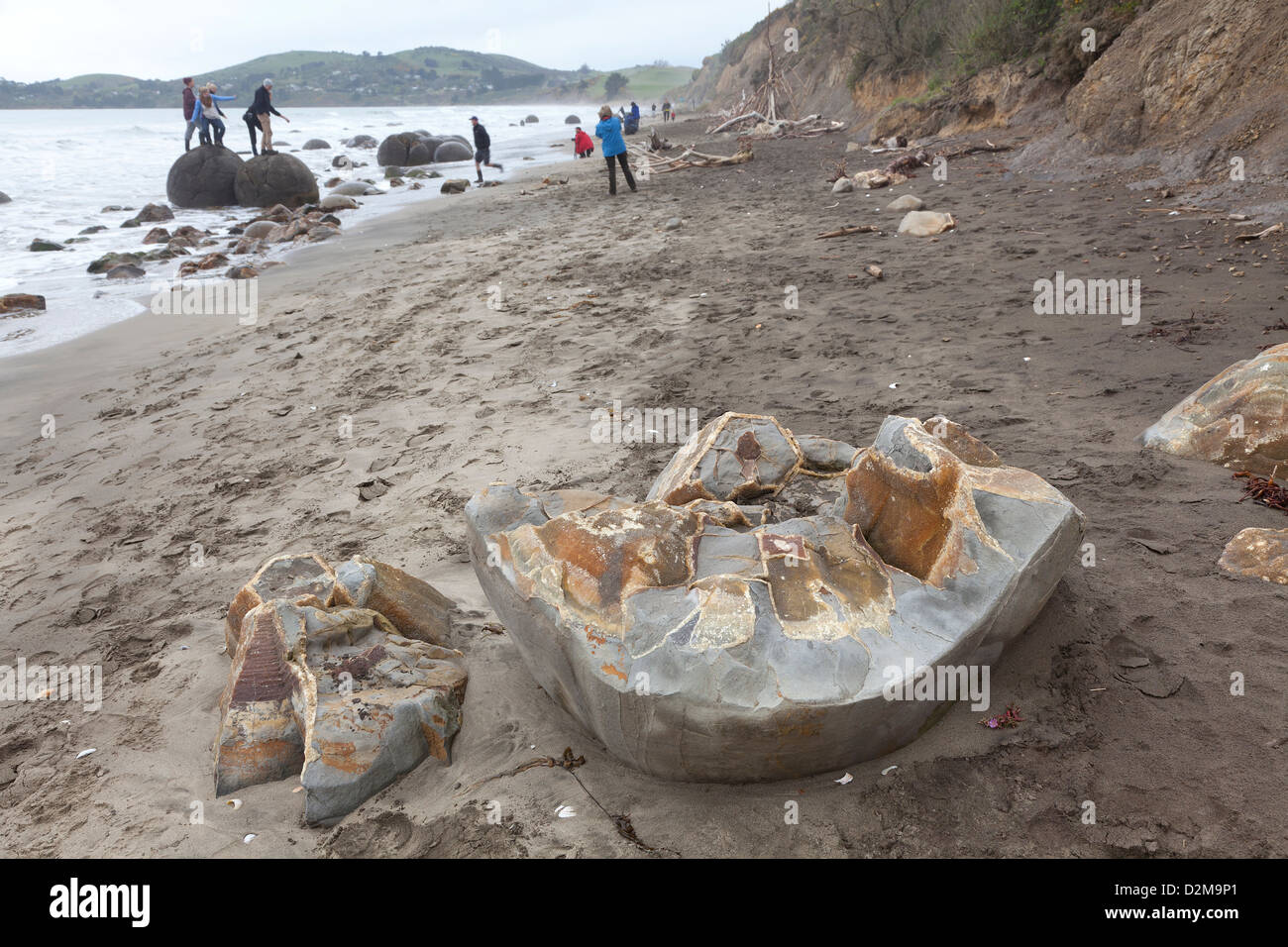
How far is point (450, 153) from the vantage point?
80.8ft

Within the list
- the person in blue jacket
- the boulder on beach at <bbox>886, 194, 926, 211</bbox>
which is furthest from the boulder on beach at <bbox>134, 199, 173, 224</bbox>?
the boulder on beach at <bbox>886, 194, 926, 211</bbox>

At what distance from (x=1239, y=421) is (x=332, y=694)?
381cm

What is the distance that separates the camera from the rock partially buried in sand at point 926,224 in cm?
795

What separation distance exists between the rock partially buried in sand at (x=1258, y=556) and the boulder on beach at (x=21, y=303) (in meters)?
11.6

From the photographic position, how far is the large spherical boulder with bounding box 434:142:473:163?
24562 mm

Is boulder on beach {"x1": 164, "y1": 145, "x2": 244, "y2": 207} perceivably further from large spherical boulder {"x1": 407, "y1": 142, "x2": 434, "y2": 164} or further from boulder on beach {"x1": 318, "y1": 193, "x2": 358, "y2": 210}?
large spherical boulder {"x1": 407, "y1": 142, "x2": 434, "y2": 164}

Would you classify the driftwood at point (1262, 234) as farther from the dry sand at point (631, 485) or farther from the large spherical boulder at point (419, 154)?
the large spherical boulder at point (419, 154)

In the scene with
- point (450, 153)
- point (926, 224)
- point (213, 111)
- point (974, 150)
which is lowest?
point (926, 224)

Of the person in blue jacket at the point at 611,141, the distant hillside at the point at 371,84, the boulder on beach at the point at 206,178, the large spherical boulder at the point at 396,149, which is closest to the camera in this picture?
the person in blue jacket at the point at 611,141

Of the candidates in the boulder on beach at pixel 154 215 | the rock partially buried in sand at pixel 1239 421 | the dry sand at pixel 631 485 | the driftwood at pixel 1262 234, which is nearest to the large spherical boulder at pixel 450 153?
the boulder on beach at pixel 154 215

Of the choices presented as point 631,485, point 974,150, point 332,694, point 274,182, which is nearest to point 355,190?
point 274,182

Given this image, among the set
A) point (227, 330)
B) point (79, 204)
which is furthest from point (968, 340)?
point (79, 204)

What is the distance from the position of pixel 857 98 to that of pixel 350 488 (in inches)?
855

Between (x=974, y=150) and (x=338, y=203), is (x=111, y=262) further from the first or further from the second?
(x=974, y=150)
